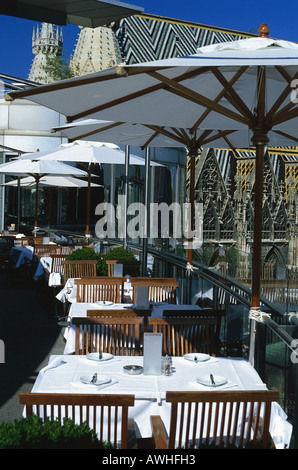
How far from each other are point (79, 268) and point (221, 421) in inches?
261

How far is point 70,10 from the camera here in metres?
7.36

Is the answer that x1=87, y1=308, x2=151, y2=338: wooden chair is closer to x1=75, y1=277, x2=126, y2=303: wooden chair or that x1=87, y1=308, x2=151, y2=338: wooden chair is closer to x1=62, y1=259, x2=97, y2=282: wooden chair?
x1=75, y1=277, x2=126, y2=303: wooden chair

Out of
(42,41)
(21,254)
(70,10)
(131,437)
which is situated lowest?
(131,437)

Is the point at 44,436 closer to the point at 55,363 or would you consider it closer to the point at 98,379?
the point at 98,379

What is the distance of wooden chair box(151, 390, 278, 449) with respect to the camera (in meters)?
3.25

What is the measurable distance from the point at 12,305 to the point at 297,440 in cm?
830

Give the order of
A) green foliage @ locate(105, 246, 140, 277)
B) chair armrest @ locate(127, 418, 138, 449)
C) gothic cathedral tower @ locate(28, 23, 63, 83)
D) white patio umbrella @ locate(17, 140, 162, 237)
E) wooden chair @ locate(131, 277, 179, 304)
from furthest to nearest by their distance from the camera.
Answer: gothic cathedral tower @ locate(28, 23, 63, 83)
white patio umbrella @ locate(17, 140, 162, 237)
green foliage @ locate(105, 246, 140, 277)
wooden chair @ locate(131, 277, 179, 304)
chair armrest @ locate(127, 418, 138, 449)

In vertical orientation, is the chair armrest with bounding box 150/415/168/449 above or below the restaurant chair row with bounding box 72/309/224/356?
below

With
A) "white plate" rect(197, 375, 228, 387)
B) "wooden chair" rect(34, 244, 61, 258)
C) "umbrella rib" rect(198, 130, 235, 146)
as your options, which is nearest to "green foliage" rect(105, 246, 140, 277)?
"umbrella rib" rect(198, 130, 235, 146)

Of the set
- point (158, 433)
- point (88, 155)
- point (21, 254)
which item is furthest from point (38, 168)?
point (158, 433)

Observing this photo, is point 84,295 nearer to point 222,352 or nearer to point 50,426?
point 222,352

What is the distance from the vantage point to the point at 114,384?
159 inches

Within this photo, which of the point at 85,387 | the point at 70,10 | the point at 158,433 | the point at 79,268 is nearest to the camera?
the point at 158,433

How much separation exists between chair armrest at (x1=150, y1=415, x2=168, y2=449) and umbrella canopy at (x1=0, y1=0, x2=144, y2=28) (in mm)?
5115
